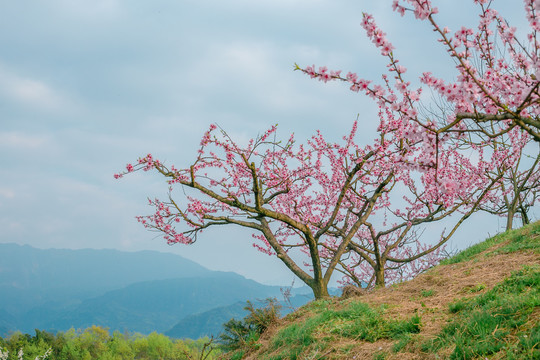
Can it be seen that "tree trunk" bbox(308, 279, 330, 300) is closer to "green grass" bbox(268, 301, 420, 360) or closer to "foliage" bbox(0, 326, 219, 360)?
"green grass" bbox(268, 301, 420, 360)

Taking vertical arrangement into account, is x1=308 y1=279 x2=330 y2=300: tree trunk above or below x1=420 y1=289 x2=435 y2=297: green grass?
above

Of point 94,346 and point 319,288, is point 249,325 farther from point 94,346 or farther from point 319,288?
point 94,346

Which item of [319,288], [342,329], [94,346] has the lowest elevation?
[94,346]

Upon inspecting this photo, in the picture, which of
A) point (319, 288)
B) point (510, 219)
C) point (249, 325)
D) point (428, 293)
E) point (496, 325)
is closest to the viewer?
point (496, 325)

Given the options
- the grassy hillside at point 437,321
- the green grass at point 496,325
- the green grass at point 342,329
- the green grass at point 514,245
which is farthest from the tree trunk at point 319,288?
the green grass at point 496,325

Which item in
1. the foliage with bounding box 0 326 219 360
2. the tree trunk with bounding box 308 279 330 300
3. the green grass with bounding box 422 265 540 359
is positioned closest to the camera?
the green grass with bounding box 422 265 540 359

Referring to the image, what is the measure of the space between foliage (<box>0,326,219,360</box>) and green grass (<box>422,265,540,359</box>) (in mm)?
14623

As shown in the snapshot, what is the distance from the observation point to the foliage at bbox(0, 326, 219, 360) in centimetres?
2069

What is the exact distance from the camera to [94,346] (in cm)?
2644

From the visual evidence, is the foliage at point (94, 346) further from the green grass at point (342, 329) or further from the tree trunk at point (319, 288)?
the green grass at point (342, 329)

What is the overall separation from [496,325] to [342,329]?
201 cm

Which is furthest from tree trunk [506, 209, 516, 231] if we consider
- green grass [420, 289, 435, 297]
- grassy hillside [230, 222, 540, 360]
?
green grass [420, 289, 435, 297]

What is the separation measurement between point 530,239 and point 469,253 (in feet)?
4.23

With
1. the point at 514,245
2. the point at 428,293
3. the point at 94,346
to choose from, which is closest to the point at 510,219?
the point at 514,245
